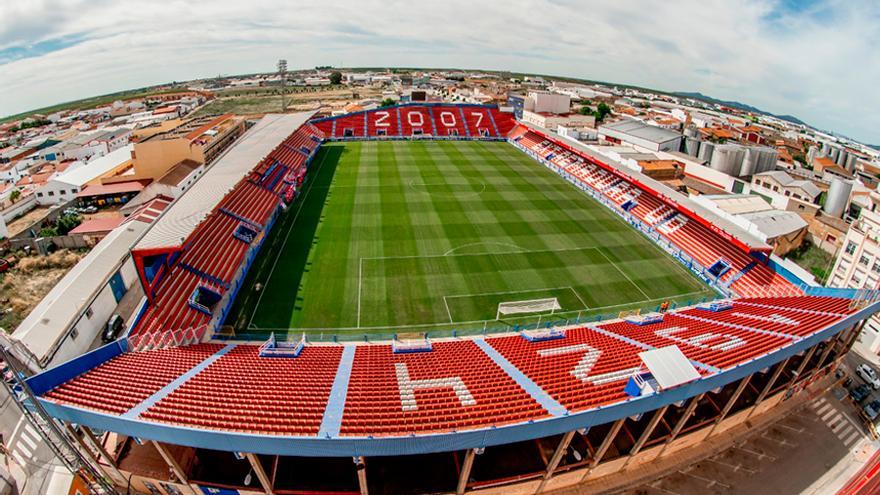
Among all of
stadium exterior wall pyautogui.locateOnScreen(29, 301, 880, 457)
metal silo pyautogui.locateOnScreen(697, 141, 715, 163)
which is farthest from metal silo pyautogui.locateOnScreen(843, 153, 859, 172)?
stadium exterior wall pyautogui.locateOnScreen(29, 301, 880, 457)

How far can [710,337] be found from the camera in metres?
17.3

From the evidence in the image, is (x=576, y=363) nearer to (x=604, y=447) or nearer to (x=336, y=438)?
(x=604, y=447)

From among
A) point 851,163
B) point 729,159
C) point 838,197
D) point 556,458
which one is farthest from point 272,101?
point 851,163

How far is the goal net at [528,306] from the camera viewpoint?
2252 centimetres

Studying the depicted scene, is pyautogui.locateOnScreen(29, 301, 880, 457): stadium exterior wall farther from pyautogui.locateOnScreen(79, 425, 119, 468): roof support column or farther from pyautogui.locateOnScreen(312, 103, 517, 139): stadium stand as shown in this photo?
pyautogui.locateOnScreen(312, 103, 517, 139): stadium stand

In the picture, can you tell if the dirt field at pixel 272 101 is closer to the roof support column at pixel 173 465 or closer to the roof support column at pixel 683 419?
the roof support column at pixel 173 465

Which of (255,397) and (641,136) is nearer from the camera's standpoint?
(255,397)

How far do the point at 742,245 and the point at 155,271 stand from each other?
3505cm

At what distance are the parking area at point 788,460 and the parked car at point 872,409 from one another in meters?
0.49

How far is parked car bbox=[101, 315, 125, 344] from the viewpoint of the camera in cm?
1925

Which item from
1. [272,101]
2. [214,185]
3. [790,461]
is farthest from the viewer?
[272,101]

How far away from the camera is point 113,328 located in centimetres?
1970

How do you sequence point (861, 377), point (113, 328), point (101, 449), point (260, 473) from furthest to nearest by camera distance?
point (861, 377) < point (113, 328) < point (101, 449) < point (260, 473)

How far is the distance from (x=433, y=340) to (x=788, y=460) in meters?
15.0
